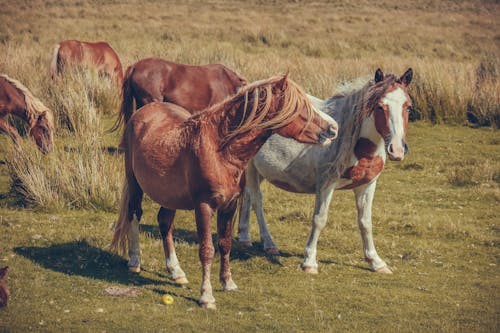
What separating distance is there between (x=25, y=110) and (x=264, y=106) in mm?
7363

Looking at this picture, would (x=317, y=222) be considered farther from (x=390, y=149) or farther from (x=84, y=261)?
(x=84, y=261)

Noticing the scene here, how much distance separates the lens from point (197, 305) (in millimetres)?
6047

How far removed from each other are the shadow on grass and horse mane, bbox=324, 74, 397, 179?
6.97 feet

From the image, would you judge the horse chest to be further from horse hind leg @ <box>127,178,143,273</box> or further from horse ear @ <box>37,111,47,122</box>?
horse ear @ <box>37,111,47,122</box>

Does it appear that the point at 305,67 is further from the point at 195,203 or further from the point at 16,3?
the point at 16,3

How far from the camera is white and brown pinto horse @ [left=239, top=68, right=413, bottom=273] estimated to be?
6.66 m

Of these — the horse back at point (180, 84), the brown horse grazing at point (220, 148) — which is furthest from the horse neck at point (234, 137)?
the horse back at point (180, 84)

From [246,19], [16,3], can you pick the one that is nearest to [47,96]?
[246,19]

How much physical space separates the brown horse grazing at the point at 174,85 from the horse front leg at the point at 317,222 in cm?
562

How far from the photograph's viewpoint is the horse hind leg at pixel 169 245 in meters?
6.70

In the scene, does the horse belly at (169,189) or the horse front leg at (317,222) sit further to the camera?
the horse front leg at (317,222)

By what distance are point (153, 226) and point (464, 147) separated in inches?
282

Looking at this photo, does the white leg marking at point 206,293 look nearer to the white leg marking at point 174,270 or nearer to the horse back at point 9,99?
the white leg marking at point 174,270

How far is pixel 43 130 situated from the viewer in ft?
38.2
